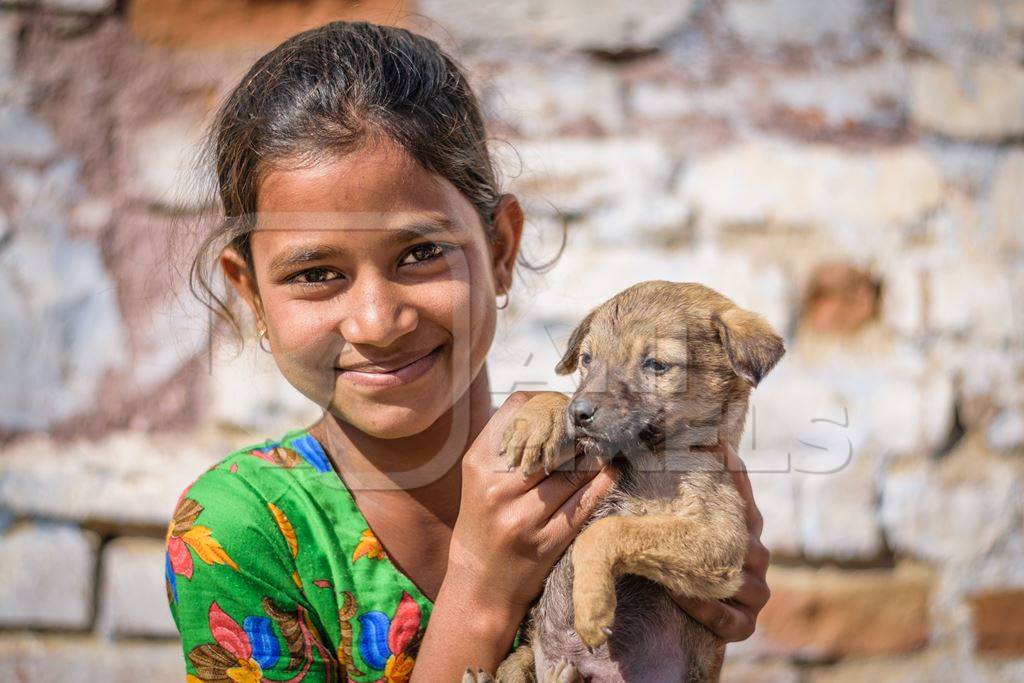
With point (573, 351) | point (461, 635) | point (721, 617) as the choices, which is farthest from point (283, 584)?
point (721, 617)

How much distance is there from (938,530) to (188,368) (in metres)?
2.75

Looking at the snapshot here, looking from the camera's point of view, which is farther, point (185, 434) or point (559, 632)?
point (185, 434)

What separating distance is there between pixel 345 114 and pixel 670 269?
1.52m

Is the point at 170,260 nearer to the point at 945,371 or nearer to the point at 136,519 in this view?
the point at 136,519

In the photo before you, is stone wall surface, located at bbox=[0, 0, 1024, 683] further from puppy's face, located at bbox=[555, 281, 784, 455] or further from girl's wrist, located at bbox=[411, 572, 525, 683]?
girl's wrist, located at bbox=[411, 572, 525, 683]

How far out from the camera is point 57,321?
371 centimetres

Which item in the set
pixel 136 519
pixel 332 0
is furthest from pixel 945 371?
pixel 136 519

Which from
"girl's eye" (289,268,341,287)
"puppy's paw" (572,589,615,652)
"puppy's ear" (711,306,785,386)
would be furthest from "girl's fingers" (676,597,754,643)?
"girl's eye" (289,268,341,287)

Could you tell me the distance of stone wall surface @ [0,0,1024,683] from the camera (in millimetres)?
3523

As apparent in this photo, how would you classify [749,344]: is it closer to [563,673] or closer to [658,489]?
[658,489]

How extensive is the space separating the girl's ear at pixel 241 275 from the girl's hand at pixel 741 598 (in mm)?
1316

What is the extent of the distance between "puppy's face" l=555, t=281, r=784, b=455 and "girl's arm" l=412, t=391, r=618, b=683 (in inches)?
7.4

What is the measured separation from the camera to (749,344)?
2564mm

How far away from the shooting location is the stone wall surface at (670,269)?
3.52 metres
